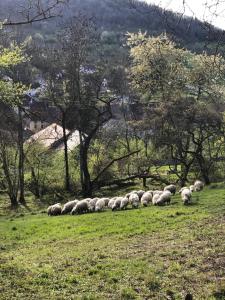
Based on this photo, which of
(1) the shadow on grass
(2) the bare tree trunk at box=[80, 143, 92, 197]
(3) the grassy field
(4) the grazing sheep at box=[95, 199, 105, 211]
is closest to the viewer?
(1) the shadow on grass

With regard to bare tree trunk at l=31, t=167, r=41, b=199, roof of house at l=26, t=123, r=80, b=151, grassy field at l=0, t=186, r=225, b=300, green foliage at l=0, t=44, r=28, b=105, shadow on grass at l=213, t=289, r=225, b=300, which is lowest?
shadow on grass at l=213, t=289, r=225, b=300

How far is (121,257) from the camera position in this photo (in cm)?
1445

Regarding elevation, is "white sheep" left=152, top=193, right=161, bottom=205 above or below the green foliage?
below

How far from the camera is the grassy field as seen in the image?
36.0 ft

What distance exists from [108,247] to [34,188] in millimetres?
35106

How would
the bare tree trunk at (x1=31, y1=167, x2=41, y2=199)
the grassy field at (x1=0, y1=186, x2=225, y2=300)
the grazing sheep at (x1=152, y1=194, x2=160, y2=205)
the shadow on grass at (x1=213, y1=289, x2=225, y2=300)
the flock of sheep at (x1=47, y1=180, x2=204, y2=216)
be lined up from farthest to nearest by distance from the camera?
the bare tree trunk at (x1=31, y1=167, x2=41, y2=199) < the grazing sheep at (x1=152, y1=194, x2=160, y2=205) < the flock of sheep at (x1=47, y1=180, x2=204, y2=216) < the grassy field at (x1=0, y1=186, x2=225, y2=300) < the shadow on grass at (x1=213, y1=289, x2=225, y2=300)

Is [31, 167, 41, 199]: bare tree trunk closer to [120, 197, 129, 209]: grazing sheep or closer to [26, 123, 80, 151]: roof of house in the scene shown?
[26, 123, 80, 151]: roof of house

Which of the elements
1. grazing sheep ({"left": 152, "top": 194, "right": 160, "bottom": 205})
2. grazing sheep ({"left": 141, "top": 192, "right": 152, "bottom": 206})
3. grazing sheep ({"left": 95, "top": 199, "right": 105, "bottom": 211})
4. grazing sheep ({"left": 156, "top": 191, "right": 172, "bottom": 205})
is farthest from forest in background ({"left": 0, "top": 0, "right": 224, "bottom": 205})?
grazing sheep ({"left": 156, "top": 191, "right": 172, "bottom": 205})

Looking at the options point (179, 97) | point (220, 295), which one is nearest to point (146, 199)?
point (179, 97)

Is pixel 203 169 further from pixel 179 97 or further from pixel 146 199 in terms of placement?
pixel 146 199

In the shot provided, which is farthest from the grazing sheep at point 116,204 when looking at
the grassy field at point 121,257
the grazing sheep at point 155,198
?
the grassy field at point 121,257

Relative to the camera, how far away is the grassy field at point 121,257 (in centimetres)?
1098

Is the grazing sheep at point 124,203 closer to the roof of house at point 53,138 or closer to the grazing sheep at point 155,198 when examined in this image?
the grazing sheep at point 155,198

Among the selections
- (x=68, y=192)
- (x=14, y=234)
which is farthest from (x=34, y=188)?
(x=14, y=234)
